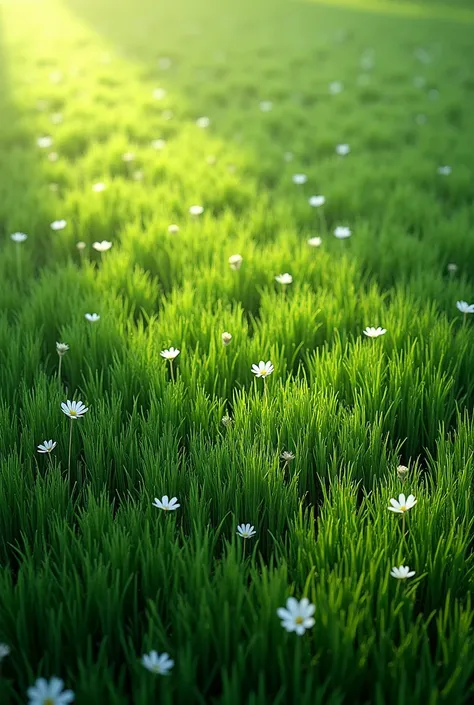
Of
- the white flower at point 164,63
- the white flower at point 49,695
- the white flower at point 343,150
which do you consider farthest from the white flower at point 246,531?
the white flower at point 164,63

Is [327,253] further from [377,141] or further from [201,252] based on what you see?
[377,141]

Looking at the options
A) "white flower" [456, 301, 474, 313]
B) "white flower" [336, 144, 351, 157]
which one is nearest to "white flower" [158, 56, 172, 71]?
"white flower" [336, 144, 351, 157]

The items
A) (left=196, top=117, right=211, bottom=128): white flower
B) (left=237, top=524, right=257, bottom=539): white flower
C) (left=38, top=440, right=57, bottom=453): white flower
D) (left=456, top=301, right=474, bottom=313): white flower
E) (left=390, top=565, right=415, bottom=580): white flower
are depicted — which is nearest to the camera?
(left=390, top=565, right=415, bottom=580): white flower

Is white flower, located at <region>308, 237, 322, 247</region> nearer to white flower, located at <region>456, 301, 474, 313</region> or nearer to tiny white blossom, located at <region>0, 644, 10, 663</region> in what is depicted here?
white flower, located at <region>456, 301, 474, 313</region>

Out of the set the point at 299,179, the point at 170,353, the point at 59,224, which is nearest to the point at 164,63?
the point at 299,179

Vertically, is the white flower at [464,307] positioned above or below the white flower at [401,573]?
above

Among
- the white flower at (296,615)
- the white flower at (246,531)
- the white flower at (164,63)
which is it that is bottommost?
the white flower at (296,615)

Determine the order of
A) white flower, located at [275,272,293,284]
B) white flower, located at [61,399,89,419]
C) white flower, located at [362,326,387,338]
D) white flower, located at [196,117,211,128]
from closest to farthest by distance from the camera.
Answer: white flower, located at [61,399,89,419], white flower, located at [362,326,387,338], white flower, located at [275,272,293,284], white flower, located at [196,117,211,128]

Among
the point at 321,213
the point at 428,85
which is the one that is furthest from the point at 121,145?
the point at 428,85

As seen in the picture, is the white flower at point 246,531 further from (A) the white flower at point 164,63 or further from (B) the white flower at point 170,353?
(A) the white flower at point 164,63
